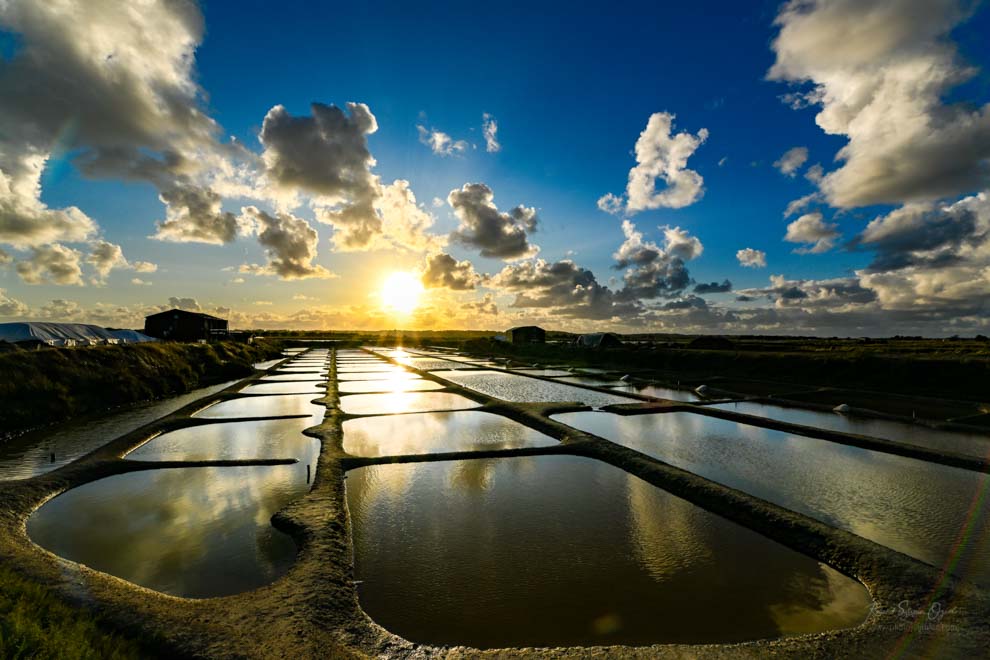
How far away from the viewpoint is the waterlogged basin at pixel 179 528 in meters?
6.88

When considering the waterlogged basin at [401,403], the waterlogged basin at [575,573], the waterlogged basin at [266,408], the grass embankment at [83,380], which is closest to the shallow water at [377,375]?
the waterlogged basin at [401,403]

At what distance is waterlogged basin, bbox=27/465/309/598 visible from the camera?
22.6 ft

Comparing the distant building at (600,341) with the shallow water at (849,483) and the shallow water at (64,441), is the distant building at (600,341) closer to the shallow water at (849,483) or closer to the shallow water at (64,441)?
the shallow water at (849,483)

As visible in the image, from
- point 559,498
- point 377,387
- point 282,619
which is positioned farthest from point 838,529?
point 377,387

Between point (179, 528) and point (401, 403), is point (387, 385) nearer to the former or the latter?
point (401, 403)

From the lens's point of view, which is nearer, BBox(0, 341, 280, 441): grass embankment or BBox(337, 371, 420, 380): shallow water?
BBox(0, 341, 280, 441): grass embankment

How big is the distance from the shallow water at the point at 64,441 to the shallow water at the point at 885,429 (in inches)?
1059

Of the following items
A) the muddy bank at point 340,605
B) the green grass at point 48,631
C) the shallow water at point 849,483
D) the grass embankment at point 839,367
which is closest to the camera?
the green grass at point 48,631

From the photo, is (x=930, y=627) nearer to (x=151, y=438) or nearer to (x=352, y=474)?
(x=352, y=474)

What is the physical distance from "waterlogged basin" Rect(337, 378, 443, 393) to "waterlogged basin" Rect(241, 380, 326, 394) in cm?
145

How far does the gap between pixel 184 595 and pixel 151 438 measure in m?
12.9

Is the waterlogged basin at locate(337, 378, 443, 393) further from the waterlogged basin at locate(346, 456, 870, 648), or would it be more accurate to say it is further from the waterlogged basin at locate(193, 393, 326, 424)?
the waterlogged basin at locate(346, 456, 870, 648)

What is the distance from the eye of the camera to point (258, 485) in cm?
1111

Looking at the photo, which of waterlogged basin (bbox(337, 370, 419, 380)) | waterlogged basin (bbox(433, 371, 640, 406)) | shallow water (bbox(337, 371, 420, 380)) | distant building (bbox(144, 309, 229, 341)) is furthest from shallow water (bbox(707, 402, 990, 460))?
distant building (bbox(144, 309, 229, 341))
